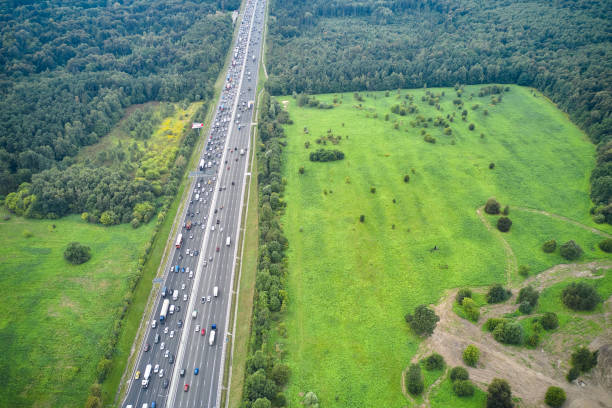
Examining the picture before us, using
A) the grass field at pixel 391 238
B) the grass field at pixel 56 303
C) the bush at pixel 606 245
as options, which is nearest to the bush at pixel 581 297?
the grass field at pixel 391 238

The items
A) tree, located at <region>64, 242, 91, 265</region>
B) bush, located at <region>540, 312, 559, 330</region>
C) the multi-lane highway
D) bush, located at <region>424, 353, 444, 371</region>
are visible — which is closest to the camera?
bush, located at <region>424, 353, 444, 371</region>

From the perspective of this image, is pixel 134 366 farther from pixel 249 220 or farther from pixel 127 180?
pixel 127 180

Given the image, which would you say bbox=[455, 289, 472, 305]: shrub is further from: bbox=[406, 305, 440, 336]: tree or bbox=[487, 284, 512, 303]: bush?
bbox=[406, 305, 440, 336]: tree

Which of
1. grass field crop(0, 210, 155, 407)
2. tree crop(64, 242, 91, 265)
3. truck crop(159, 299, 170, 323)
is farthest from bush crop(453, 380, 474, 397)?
tree crop(64, 242, 91, 265)

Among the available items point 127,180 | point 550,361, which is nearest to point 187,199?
point 127,180

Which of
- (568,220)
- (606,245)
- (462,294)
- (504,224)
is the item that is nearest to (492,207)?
(504,224)

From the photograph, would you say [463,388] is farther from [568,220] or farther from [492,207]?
[568,220]
